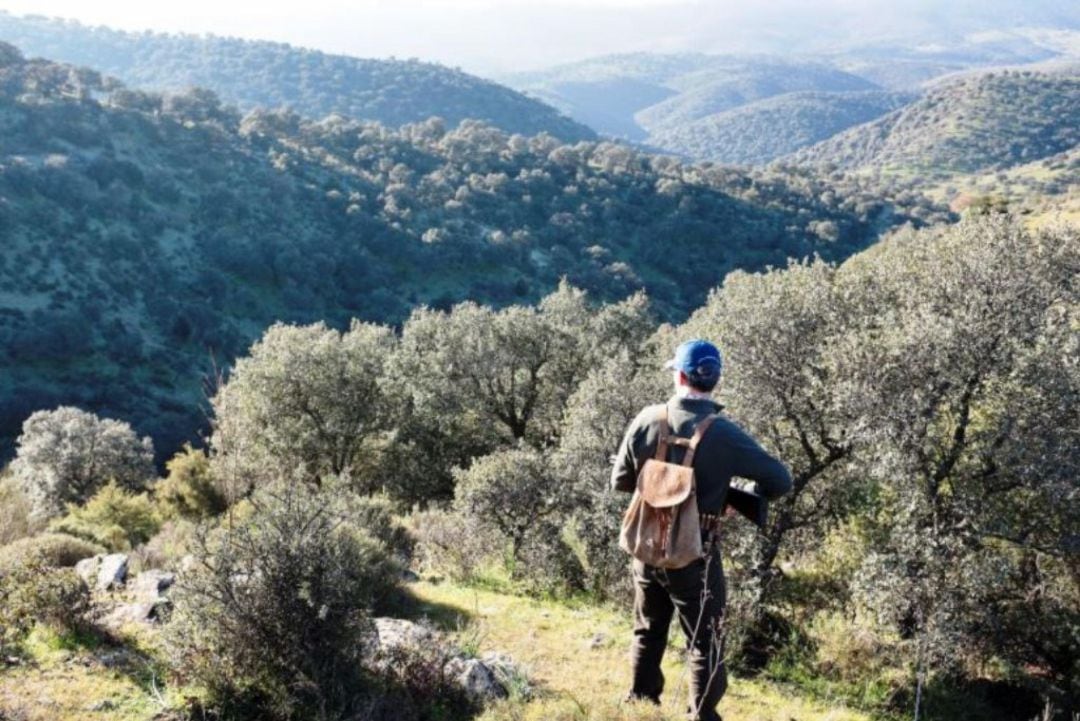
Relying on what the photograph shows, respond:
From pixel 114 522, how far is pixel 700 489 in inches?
764

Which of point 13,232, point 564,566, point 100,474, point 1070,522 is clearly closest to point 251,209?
point 13,232

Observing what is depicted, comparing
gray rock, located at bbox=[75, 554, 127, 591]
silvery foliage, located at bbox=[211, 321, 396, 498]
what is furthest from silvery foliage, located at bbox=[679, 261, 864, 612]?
silvery foliage, located at bbox=[211, 321, 396, 498]

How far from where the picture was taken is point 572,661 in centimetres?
916

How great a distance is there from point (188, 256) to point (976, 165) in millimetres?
150879

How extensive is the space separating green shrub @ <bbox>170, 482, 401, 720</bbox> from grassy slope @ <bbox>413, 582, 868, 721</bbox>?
1.51 meters

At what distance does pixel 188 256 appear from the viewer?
71438 mm

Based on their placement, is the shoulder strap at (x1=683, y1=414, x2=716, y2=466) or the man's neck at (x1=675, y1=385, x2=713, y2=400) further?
the man's neck at (x1=675, y1=385, x2=713, y2=400)

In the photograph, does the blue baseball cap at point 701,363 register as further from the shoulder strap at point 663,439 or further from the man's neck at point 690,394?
the shoulder strap at point 663,439

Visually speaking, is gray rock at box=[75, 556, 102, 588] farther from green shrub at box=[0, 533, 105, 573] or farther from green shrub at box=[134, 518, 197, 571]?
green shrub at box=[134, 518, 197, 571]

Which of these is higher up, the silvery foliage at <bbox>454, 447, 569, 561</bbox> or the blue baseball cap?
the blue baseball cap

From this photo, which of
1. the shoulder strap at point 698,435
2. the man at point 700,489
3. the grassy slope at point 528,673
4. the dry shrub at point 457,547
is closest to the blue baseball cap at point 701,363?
the man at point 700,489

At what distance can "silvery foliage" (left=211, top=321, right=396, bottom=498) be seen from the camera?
24516 mm

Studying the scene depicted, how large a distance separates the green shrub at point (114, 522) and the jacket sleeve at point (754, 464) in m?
15.4

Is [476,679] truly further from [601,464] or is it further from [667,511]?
[601,464]
